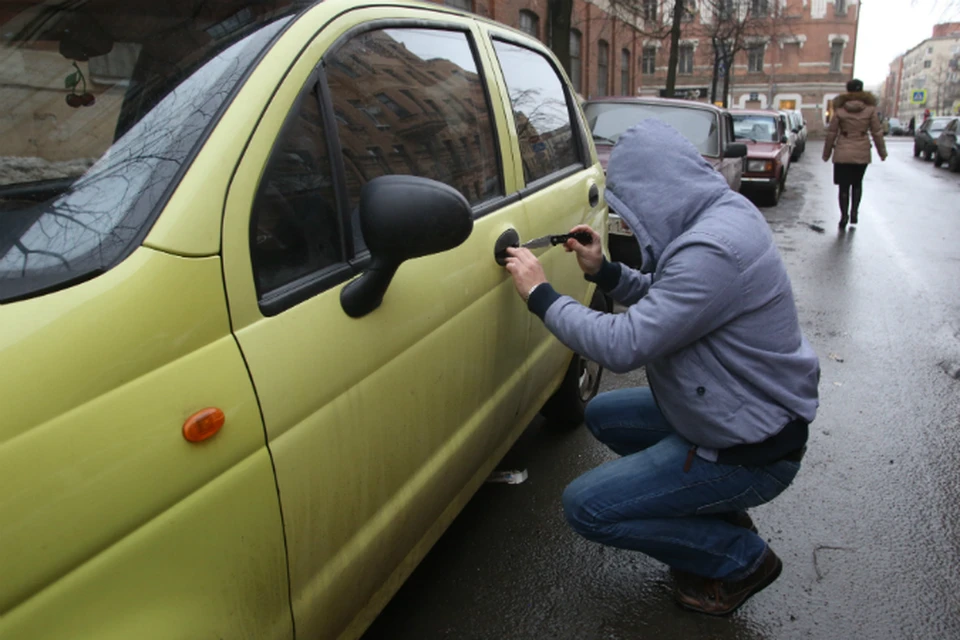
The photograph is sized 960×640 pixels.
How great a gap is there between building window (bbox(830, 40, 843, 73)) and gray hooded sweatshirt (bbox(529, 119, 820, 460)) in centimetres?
6419

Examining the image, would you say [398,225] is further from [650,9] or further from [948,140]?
[948,140]

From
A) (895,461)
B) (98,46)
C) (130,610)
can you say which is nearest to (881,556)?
(895,461)

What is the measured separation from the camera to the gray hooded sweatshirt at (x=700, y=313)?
202cm

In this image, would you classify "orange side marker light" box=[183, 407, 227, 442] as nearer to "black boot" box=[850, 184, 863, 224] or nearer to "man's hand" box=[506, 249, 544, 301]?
"man's hand" box=[506, 249, 544, 301]

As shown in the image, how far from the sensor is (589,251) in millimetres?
2752

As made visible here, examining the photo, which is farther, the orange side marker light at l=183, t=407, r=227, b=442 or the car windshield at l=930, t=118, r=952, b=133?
the car windshield at l=930, t=118, r=952, b=133

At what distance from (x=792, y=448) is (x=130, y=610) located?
1.83m


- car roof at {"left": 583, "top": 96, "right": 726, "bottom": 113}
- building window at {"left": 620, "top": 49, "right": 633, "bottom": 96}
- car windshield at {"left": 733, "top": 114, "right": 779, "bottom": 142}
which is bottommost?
car windshield at {"left": 733, "top": 114, "right": 779, "bottom": 142}

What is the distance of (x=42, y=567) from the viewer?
1060 mm

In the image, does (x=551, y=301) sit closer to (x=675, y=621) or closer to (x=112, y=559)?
(x=675, y=621)

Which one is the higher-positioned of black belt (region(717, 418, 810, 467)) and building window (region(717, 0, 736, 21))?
building window (region(717, 0, 736, 21))

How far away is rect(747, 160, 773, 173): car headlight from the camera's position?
12734 mm

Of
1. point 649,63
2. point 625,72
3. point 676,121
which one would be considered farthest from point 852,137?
point 649,63

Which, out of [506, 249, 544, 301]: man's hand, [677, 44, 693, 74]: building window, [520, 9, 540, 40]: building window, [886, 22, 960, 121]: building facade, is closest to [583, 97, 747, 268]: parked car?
[506, 249, 544, 301]: man's hand
